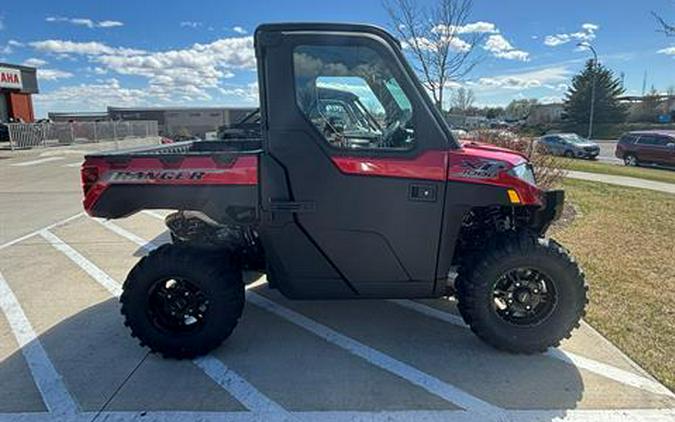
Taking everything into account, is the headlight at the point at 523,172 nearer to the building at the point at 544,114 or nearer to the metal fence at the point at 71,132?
the metal fence at the point at 71,132

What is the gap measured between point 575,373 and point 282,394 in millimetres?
2103

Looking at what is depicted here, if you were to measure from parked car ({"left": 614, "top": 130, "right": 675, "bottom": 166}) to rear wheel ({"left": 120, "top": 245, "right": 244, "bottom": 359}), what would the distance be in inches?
915

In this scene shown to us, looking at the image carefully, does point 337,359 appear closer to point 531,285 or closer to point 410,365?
point 410,365

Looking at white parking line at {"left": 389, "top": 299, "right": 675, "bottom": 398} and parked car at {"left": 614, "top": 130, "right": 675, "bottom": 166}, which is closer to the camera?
white parking line at {"left": 389, "top": 299, "right": 675, "bottom": 398}

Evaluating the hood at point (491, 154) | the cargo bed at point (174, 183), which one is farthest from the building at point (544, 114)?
the cargo bed at point (174, 183)

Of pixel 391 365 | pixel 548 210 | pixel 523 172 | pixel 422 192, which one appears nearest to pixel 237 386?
pixel 391 365

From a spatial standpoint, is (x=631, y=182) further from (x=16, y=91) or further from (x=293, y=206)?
(x=16, y=91)

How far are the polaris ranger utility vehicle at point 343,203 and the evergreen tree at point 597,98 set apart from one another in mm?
53277

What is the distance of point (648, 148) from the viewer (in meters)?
21.5

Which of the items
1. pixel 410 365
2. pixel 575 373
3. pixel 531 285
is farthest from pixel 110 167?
pixel 575 373

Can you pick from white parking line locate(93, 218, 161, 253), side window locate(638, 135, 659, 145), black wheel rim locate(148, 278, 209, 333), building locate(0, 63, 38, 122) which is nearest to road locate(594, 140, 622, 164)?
side window locate(638, 135, 659, 145)

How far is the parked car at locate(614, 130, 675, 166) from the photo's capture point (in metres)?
20.7

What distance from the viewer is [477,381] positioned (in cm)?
322

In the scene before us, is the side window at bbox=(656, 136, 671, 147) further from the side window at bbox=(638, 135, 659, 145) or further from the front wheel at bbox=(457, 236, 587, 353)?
the front wheel at bbox=(457, 236, 587, 353)
